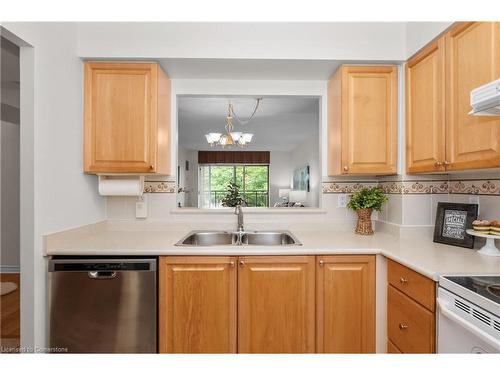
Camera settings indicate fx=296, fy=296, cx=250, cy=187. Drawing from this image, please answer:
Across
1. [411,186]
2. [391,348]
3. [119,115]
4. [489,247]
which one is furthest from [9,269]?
[489,247]

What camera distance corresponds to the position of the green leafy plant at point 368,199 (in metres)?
2.16

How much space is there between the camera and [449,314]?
3.76ft

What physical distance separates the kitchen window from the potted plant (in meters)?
6.39

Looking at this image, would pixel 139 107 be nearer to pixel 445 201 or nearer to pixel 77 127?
pixel 77 127

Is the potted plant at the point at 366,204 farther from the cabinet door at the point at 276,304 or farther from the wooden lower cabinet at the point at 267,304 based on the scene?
the cabinet door at the point at 276,304

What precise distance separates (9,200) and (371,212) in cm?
431

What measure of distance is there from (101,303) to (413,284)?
5.48ft

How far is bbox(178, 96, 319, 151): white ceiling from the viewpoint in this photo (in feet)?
13.2

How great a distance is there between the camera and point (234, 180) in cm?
859

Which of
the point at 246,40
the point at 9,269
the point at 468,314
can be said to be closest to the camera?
the point at 468,314

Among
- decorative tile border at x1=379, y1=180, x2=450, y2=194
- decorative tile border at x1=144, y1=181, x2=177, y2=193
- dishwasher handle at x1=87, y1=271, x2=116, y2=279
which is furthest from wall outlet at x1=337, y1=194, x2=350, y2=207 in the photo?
dishwasher handle at x1=87, y1=271, x2=116, y2=279

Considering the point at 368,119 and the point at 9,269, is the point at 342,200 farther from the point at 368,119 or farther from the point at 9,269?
the point at 9,269

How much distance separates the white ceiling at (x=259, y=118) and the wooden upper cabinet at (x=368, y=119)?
1275 mm

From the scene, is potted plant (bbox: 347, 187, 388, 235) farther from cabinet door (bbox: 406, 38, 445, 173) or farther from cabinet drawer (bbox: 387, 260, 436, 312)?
cabinet drawer (bbox: 387, 260, 436, 312)
